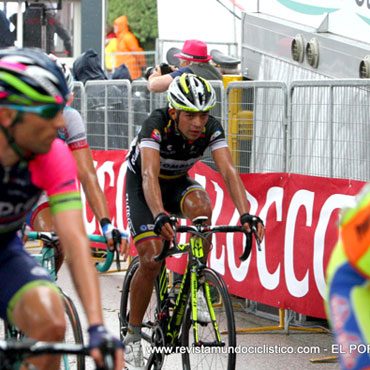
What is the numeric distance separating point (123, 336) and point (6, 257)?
10.3 ft

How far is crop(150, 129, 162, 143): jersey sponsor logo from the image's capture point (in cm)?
645

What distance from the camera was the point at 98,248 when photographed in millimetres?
11969

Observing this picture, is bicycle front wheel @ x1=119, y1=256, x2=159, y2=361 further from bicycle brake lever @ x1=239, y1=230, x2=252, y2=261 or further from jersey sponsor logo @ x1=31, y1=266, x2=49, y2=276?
jersey sponsor logo @ x1=31, y1=266, x2=49, y2=276

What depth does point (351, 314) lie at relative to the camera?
3.04 m

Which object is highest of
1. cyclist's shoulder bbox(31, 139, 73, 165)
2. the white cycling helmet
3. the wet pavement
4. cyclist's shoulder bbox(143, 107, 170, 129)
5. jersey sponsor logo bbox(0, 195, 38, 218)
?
the white cycling helmet

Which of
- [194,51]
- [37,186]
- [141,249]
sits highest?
[194,51]

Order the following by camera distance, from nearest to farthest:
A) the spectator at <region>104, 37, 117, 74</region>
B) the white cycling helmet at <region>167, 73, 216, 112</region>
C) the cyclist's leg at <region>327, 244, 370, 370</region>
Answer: the cyclist's leg at <region>327, 244, 370, 370</region>
the white cycling helmet at <region>167, 73, 216, 112</region>
the spectator at <region>104, 37, 117, 74</region>

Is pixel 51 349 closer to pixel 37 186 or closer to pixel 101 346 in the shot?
pixel 101 346

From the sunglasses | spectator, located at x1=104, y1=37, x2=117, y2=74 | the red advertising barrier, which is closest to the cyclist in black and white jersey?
the red advertising barrier

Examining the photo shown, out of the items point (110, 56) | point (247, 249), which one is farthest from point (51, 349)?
point (110, 56)

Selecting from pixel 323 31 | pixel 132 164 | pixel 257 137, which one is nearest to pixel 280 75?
pixel 323 31

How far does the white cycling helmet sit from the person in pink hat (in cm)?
322

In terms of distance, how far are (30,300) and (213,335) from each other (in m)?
2.43

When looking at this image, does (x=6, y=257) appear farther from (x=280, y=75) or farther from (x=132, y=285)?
(x=280, y=75)
